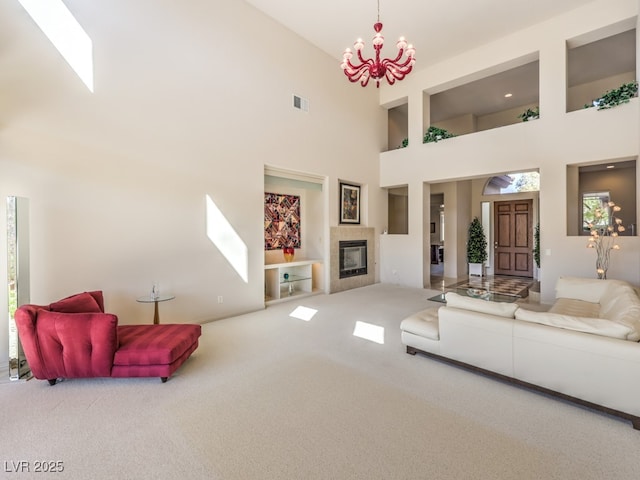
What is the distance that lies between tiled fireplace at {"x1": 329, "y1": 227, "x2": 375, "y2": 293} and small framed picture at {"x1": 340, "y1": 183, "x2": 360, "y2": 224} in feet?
0.89

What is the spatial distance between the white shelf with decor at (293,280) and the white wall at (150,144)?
0.71 meters

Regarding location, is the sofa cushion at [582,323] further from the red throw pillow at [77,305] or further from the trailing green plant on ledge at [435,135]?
the trailing green plant on ledge at [435,135]

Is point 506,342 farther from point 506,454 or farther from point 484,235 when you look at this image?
point 484,235

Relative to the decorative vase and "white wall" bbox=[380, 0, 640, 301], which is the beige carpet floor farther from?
"white wall" bbox=[380, 0, 640, 301]

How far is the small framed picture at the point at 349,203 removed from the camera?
7336 millimetres

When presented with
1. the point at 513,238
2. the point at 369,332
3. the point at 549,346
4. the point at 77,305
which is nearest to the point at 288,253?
the point at 369,332

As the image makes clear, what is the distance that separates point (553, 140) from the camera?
568cm

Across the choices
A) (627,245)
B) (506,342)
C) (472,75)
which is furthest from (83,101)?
(627,245)

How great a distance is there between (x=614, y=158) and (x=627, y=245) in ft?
4.98

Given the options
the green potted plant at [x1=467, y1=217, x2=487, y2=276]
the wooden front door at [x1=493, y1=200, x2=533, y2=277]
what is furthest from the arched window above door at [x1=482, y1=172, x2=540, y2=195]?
the green potted plant at [x1=467, y1=217, x2=487, y2=276]

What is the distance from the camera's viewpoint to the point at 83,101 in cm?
363

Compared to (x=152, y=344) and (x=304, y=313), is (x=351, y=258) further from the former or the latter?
(x=152, y=344)

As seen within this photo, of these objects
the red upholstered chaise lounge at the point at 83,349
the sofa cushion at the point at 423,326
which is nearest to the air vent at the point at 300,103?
the sofa cushion at the point at 423,326

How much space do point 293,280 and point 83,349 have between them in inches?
169
